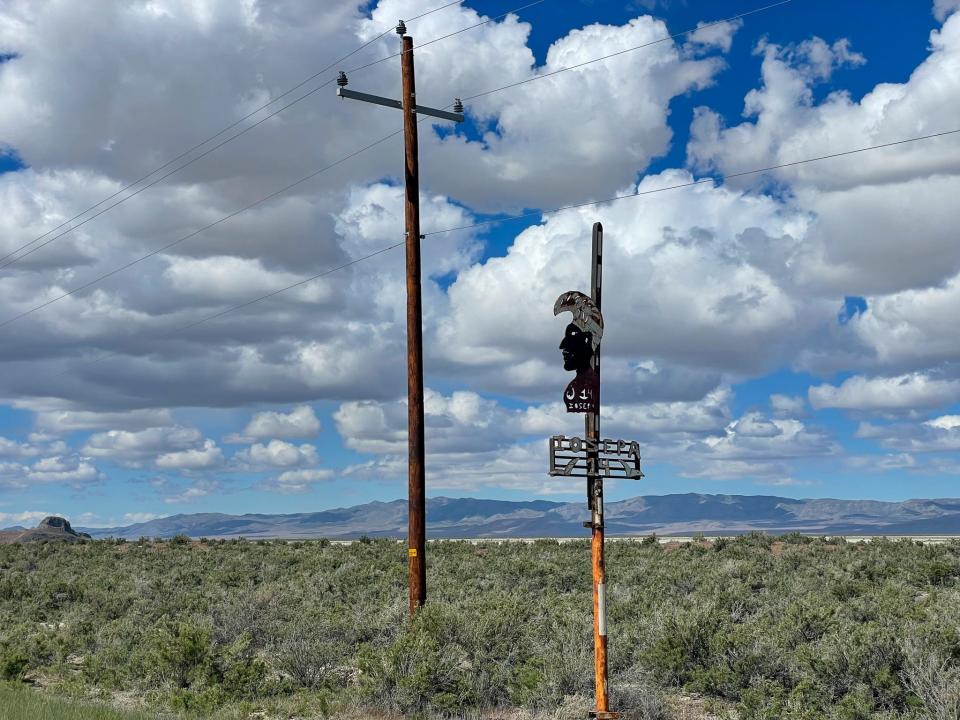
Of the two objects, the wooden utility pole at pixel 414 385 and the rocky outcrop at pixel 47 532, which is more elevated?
the wooden utility pole at pixel 414 385

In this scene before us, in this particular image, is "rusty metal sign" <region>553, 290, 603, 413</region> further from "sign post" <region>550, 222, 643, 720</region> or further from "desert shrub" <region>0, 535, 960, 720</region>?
"desert shrub" <region>0, 535, 960, 720</region>

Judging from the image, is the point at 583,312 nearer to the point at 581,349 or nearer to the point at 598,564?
the point at 581,349

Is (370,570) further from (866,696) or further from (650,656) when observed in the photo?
(866,696)

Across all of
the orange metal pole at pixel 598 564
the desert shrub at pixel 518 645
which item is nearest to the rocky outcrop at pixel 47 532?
the desert shrub at pixel 518 645

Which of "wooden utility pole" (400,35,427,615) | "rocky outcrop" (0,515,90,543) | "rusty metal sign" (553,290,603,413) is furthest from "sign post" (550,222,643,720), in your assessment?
"rocky outcrop" (0,515,90,543)

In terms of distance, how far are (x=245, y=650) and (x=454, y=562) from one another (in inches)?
699

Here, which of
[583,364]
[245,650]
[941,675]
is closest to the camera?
[583,364]

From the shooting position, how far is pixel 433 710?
1501 centimetres

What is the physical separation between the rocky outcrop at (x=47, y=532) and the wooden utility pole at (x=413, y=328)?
4451 inches

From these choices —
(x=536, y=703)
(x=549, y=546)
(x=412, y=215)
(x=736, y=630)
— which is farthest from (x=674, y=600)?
(x=549, y=546)

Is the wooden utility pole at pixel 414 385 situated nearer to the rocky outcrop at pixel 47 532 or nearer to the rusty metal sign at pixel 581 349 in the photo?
the rusty metal sign at pixel 581 349

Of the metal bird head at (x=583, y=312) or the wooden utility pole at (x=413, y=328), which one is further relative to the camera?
the wooden utility pole at (x=413, y=328)

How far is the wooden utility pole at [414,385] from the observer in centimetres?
1811

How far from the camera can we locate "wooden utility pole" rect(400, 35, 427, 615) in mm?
18109
